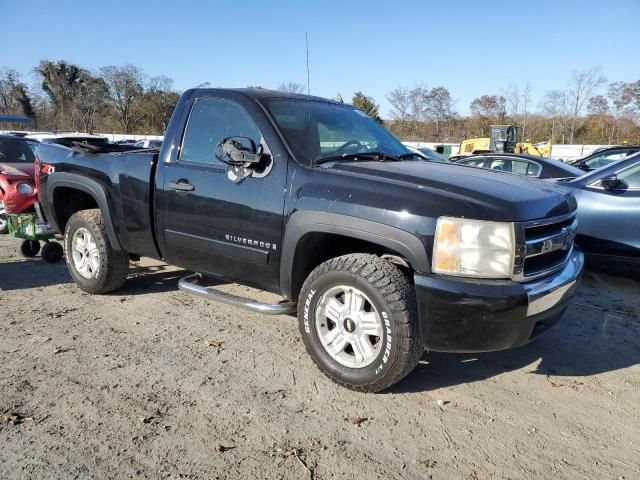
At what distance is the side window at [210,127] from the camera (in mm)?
3680

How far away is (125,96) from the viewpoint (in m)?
58.9

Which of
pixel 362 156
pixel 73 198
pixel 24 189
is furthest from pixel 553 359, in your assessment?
pixel 24 189

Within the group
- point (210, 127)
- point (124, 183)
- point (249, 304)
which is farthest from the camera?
point (124, 183)

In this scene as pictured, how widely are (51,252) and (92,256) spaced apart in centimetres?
174

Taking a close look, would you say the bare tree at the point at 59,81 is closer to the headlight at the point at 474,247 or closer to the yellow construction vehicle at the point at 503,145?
the yellow construction vehicle at the point at 503,145

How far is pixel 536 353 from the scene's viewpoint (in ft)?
12.4

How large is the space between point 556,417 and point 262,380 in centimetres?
179

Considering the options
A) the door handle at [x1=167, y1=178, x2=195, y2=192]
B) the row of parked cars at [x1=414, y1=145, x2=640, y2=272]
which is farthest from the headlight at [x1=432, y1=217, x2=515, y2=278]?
the row of parked cars at [x1=414, y1=145, x2=640, y2=272]

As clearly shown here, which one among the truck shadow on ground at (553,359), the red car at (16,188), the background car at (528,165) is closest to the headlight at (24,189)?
the red car at (16,188)

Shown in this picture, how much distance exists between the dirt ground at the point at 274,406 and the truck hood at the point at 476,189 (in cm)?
117

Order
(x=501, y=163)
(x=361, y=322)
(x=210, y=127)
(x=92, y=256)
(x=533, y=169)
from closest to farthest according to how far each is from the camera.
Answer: (x=361, y=322) → (x=210, y=127) → (x=92, y=256) → (x=533, y=169) → (x=501, y=163)

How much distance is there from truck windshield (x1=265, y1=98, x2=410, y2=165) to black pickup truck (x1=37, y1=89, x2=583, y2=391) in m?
0.02

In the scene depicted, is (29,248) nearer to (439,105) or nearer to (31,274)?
(31,274)

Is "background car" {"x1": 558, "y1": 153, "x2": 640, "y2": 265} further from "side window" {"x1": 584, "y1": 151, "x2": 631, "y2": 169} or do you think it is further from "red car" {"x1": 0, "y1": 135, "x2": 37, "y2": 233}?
"side window" {"x1": 584, "y1": 151, "x2": 631, "y2": 169}
